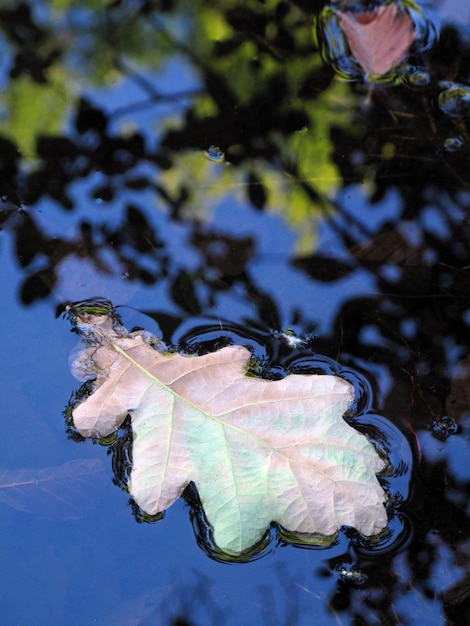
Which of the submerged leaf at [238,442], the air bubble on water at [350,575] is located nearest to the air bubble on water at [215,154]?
the submerged leaf at [238,442]

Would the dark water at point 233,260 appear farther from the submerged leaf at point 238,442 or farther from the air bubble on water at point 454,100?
the submerged leaf at point 238,442

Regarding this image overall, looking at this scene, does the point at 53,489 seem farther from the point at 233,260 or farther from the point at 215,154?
the point at 215,154

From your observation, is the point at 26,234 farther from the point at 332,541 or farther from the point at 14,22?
the point at 332,541

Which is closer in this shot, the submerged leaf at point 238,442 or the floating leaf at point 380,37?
the submerged leaf at point 238,442

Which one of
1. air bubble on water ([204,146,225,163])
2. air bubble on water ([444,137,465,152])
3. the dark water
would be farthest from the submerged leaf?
air bubble on water ([444,137,465,152])

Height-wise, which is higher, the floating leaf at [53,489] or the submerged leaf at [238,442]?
the submerged leaf at [238,442]

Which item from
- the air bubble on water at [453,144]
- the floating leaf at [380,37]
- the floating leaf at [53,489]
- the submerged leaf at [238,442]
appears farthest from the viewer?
the floating leaf at [380,37]

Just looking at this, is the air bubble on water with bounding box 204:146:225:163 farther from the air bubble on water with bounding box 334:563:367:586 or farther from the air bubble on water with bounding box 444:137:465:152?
the air bubble on water with bounding box 334:563:367:586

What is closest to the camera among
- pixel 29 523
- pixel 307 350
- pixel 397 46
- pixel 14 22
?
pixel 29 523

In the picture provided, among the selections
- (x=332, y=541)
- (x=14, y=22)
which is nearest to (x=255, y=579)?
(x=332, y=541)
